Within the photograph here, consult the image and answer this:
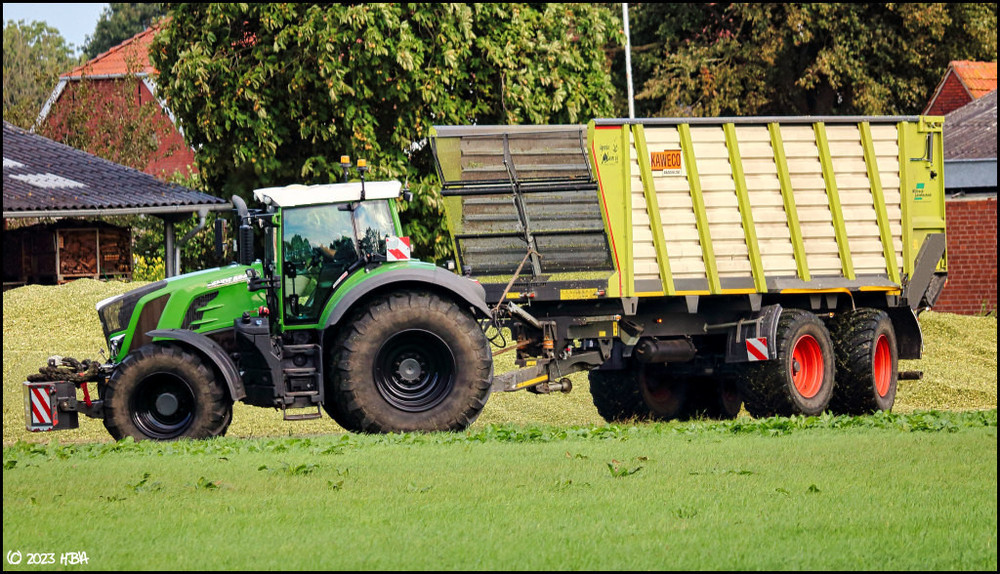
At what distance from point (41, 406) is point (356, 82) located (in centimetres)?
1262

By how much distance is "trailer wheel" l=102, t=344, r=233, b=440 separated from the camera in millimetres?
12977

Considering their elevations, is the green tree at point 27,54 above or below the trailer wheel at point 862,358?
above

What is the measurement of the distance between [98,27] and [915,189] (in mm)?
78087

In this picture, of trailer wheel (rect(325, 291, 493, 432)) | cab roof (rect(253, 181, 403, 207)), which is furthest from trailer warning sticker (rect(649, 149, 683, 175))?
cab roof (rect(253, 181, 403, 207))

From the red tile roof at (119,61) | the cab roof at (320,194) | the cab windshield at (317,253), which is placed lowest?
the cab windshield at (317,253)

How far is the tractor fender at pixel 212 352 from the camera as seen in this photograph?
42.7 feet

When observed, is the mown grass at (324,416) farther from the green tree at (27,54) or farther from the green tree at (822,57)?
the green tree at (27,54)

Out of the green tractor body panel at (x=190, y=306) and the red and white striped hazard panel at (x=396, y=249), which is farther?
the green tractor body panel at (x=190, y=306)

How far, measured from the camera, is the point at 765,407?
15688 mm

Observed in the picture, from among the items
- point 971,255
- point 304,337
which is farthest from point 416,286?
point 971,255

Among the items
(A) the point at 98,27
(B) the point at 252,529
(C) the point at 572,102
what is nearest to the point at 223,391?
(B) the point at 252,529

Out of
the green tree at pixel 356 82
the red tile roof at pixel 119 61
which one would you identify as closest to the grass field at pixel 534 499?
the green tree at pixel 356 82

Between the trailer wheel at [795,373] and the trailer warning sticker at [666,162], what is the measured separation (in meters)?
2.09

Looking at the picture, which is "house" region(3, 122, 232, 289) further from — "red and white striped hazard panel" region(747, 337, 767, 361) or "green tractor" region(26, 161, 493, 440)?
"red and white striped hazard panel" region(747, 337, 767, 361)
